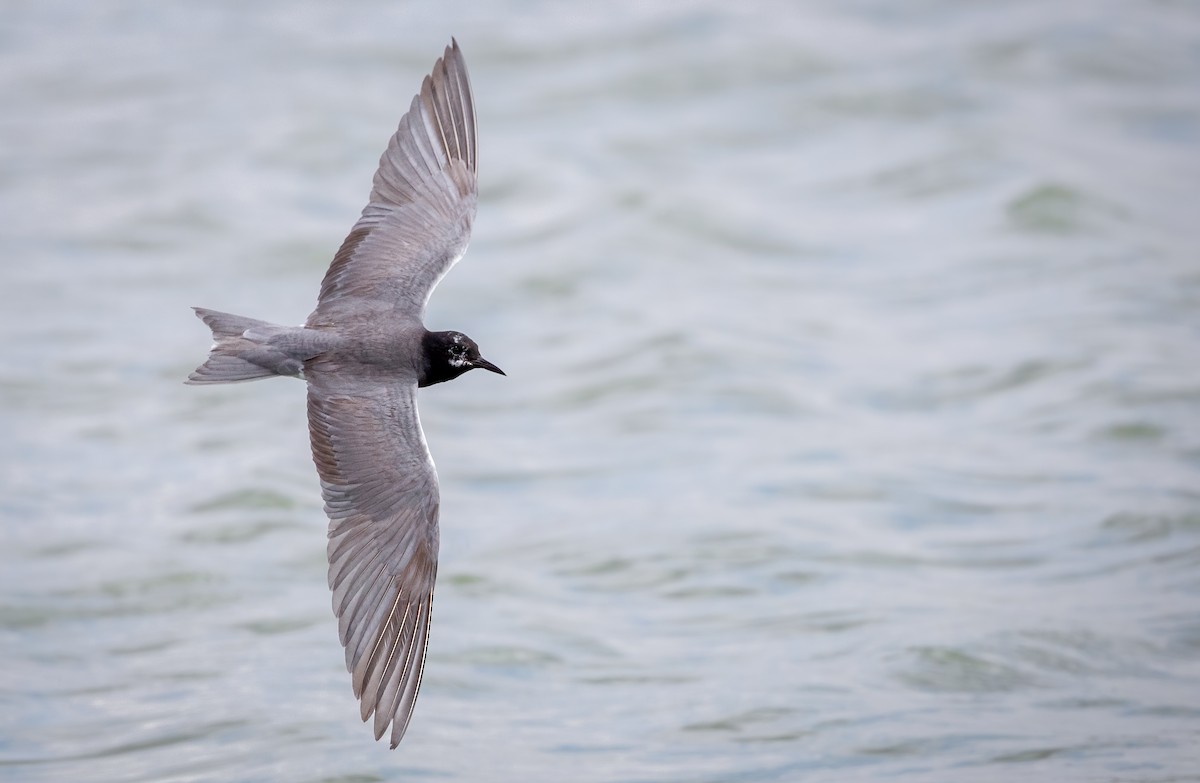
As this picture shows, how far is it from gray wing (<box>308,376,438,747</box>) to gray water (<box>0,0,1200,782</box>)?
142 centimetres

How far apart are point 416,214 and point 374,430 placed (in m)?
1.26

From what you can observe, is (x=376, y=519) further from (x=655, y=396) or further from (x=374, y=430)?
(x=655, y=396)

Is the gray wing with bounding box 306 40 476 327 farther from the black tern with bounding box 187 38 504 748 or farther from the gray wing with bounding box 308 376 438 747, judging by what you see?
the gray wing with bounding box 308 376 438 747

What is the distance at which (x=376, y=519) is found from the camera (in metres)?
6.52

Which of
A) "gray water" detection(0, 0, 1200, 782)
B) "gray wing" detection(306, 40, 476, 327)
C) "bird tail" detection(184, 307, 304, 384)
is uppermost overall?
"gray wing" detection(306, 40, 476, 327)

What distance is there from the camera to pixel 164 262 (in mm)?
14289

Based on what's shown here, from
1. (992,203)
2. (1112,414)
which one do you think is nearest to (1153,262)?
(992,203)

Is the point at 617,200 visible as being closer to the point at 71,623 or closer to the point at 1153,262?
the point at 1153,262

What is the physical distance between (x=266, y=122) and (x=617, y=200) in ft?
11.9

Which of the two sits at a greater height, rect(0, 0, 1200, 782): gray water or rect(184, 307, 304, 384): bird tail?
rect(184, 307, 304, 384): bird tail

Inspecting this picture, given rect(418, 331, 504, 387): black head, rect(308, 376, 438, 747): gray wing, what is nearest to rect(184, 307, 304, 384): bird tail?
→ rect(308, 376, 438, 747): gray wing

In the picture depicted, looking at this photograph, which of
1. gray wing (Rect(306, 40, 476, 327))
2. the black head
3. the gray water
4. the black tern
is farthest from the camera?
the gray water

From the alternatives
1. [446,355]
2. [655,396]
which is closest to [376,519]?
[446,355]

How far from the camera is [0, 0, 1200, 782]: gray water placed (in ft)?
27.1
